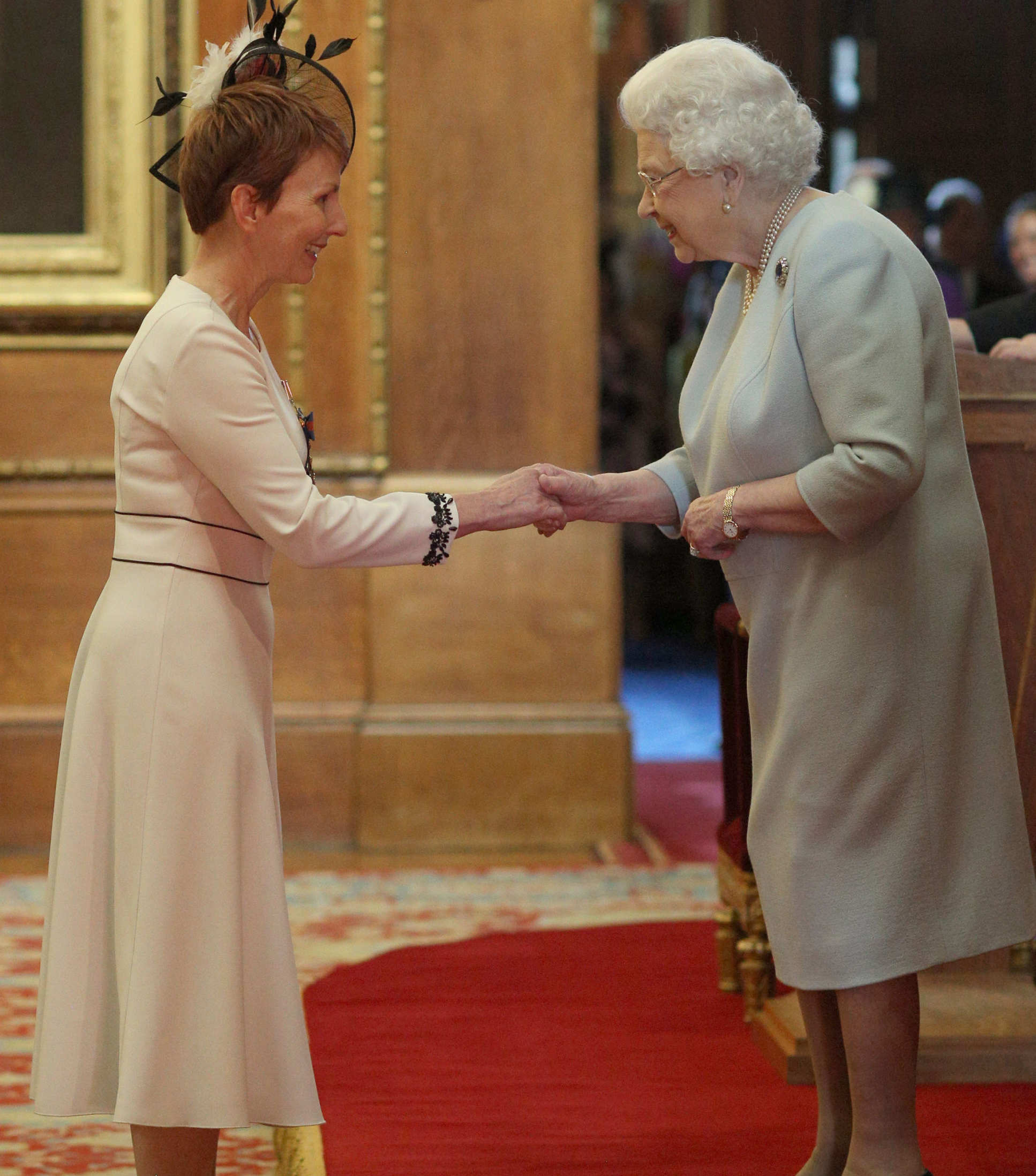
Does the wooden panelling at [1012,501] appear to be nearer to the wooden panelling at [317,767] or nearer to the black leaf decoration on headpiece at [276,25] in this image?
the black leaf decoration on headpiece at [276,25]

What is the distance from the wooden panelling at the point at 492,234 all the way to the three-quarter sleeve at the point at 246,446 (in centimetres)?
348

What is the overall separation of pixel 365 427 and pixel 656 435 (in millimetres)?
5767

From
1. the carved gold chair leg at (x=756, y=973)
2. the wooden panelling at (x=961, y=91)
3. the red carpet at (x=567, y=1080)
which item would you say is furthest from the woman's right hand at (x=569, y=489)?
the wooden panelling at (x=961, y=91)

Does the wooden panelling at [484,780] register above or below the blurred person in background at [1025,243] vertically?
below

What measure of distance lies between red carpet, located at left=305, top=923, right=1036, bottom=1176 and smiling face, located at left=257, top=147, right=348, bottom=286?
1.62 meters

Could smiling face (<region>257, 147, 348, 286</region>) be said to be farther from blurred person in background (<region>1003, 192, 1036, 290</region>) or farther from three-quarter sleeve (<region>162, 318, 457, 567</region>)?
blurred person in background (<region>1003, 192, 1036, 290</region>)

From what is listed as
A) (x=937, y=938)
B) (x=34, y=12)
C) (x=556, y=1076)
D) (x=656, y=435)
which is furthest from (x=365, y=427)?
(x=656, y=435)

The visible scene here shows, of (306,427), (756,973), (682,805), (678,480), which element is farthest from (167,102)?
(682,805)

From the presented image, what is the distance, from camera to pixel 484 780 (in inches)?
230

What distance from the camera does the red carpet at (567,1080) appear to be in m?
3.09

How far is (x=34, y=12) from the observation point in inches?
233

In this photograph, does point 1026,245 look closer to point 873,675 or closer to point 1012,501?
point 1012,501

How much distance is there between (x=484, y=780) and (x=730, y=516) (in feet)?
11.4

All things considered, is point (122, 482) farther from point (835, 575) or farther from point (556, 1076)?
point (556, 1076)
